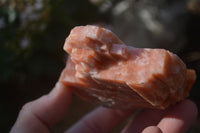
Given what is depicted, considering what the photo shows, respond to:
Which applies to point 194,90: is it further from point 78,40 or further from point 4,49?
point 4,49

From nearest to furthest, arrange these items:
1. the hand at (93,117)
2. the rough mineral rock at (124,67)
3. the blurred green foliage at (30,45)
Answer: the rough mineral rock at (124,67), the hand at (93,117), the blurred green foliage at (30,45)

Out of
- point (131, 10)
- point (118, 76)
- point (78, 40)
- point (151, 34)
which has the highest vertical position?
point (78, 40)

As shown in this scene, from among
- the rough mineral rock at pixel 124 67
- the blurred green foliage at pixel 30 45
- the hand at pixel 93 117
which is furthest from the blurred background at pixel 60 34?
the rough mineral rock at pixel 124 67

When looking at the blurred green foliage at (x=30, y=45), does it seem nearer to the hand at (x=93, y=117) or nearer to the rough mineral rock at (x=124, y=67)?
the hand at (x=93, y=117)

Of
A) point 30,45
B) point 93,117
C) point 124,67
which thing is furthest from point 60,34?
point 124,67

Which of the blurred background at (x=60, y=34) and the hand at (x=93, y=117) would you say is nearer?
the hand at (x=93, y=117)

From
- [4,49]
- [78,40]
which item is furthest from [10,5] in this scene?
[78,40]
